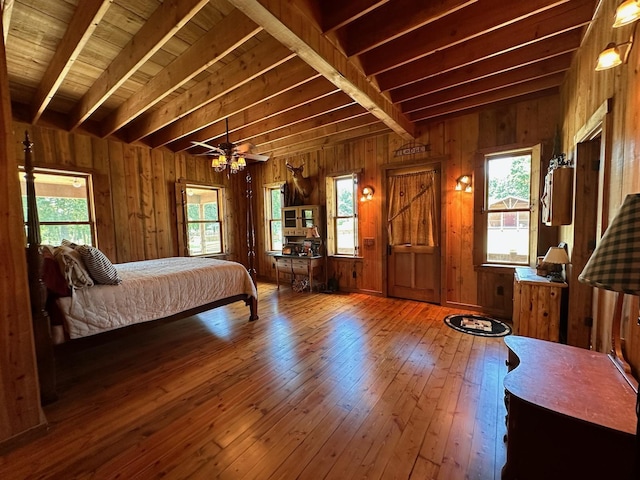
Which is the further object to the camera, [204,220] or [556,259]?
[204,220]

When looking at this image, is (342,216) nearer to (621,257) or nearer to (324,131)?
(324,131)

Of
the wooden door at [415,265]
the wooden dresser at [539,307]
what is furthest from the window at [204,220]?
the wooden dresser at [539,307]

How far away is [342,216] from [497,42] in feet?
11.0

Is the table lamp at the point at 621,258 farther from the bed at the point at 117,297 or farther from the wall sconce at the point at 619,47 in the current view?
the bed at the point at 117,297

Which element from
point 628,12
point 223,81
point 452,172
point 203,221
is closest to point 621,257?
point 628,12

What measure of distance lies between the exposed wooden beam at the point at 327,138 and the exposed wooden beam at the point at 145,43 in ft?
8.68

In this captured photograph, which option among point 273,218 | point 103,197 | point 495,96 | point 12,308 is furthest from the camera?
point 273,218

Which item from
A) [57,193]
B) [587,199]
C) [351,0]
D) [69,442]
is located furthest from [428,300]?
[57,193]

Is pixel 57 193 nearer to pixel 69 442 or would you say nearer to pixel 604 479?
pixel 69 442

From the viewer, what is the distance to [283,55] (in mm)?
2355

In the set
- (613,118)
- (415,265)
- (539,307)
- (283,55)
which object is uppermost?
(283,55)

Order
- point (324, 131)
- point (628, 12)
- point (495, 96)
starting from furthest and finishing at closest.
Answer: point (324, 131)
point (495, 96)
point (628, 12)

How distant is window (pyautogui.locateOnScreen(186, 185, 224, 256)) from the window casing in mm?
5081

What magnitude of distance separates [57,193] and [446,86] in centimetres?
544
